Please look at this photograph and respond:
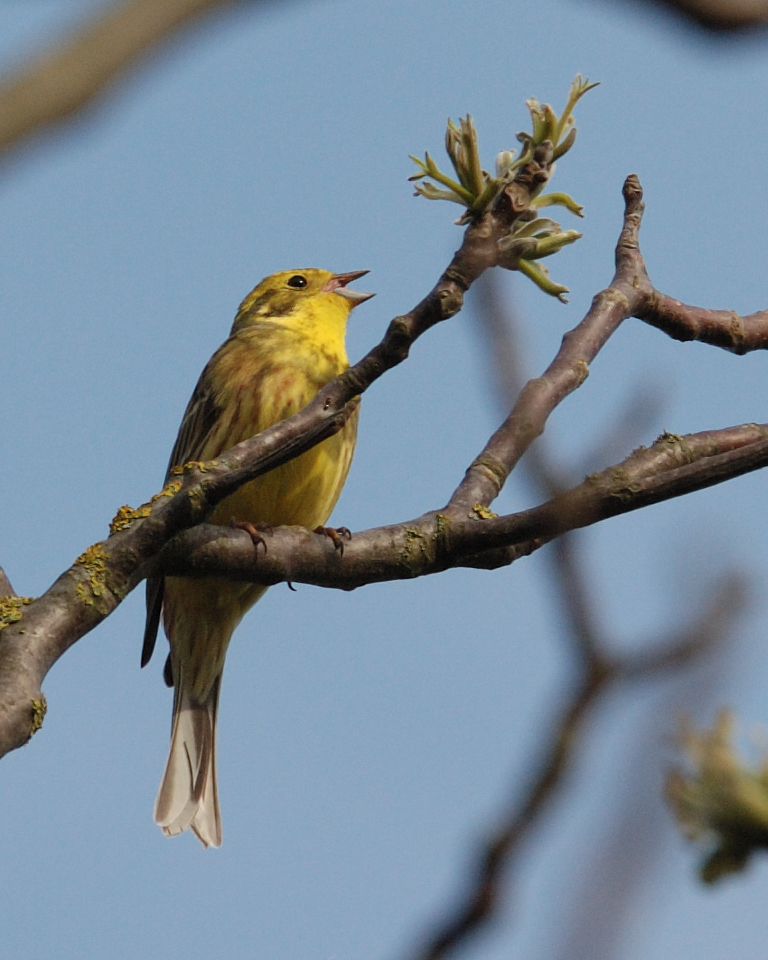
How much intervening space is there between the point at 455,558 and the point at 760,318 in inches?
59.8

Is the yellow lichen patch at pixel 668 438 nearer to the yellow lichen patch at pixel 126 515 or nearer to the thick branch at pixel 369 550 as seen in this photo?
the thick branch at pixel 369 550

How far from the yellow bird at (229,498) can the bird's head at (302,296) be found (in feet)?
0.55

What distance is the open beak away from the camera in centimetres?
768

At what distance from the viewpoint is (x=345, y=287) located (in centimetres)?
783

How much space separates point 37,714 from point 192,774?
374 centimetres

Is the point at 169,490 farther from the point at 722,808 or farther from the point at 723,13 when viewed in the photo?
the point at 723,13

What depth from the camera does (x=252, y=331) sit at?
734 centimetres

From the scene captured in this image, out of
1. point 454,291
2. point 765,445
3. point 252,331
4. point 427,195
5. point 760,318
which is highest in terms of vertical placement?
point 252,331

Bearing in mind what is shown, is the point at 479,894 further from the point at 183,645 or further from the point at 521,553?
the point at 183,645

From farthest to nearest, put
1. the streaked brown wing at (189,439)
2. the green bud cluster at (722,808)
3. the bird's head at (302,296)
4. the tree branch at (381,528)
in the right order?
the bird's head at (302,296) < the streaked brown wing at (189,439) < the tree branch at (381,528) < the green bud cluster at (722,808)

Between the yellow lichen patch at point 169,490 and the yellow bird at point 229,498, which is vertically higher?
the yellow bird at point 229,498

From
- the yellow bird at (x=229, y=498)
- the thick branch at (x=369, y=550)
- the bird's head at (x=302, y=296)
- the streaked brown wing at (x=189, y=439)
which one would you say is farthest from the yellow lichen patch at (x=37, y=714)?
the bird's head at (x=302, y=296)

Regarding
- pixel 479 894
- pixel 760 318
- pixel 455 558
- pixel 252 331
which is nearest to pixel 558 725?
pixel 479 894

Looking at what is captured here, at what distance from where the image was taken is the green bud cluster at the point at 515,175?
10.7 feet
